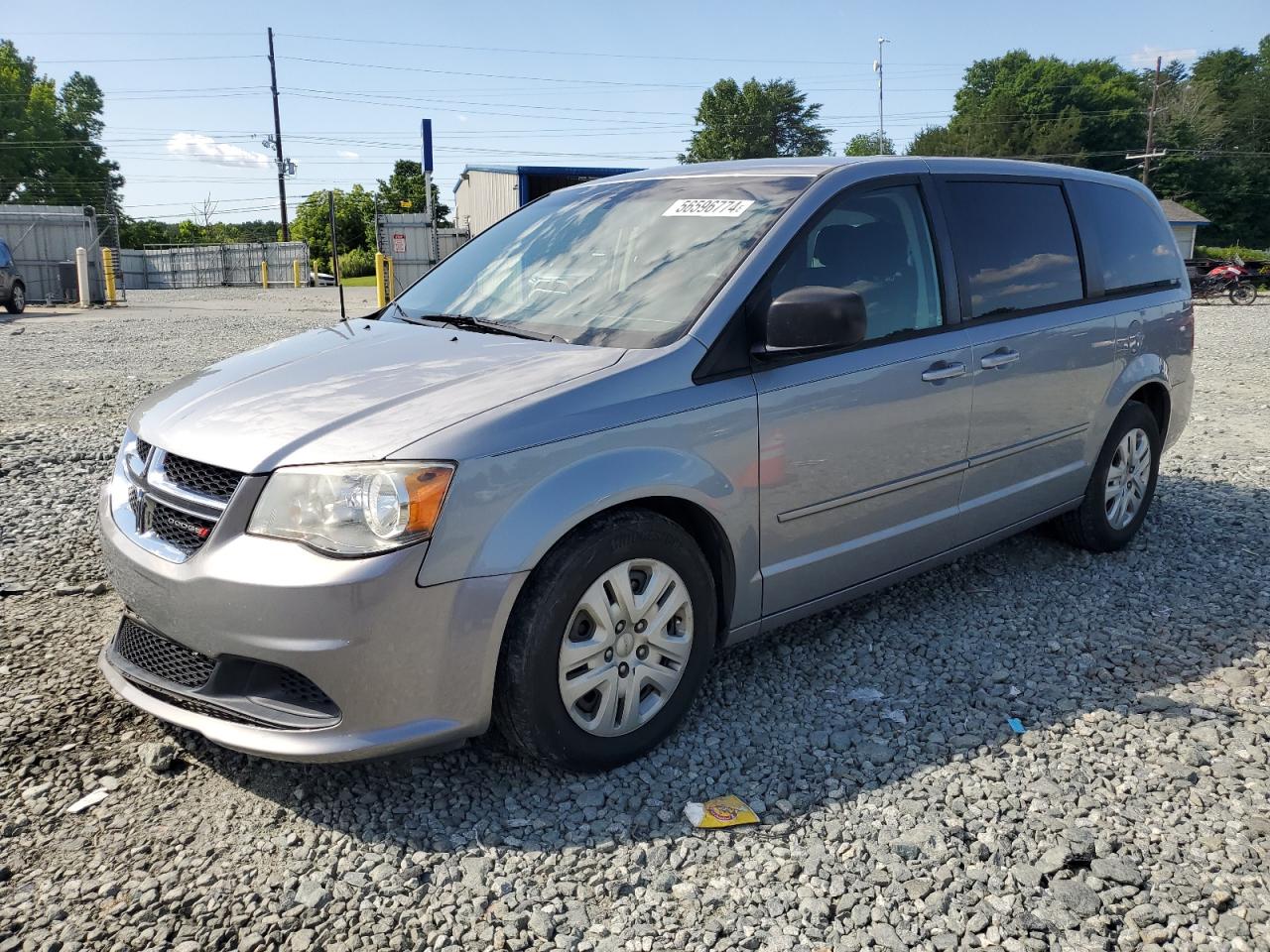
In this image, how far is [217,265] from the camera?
45438 mm

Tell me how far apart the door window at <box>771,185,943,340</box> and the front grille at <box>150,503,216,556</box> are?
77.3 inches

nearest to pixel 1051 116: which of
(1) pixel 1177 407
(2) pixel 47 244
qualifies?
(2) pixel 47 244

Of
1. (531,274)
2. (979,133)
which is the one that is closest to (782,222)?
(531,274)

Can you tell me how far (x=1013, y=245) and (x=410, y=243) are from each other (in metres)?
26.2

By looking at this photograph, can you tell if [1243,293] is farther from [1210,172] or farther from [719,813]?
[1210,172]

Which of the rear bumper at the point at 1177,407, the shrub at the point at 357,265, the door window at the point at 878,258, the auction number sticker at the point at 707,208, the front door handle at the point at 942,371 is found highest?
the shrub at the point at 357,265

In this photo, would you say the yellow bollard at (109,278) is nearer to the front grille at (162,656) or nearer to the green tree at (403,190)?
the front grille at (162,656)

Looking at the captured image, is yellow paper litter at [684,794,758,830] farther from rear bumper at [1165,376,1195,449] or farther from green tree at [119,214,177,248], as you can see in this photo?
green tree at [119,214,177,248]

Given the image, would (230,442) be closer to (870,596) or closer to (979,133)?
(870,596)

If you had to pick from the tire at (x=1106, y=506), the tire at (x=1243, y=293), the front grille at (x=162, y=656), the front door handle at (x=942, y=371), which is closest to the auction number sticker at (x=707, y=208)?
the front door handle at (x=942, y=371)

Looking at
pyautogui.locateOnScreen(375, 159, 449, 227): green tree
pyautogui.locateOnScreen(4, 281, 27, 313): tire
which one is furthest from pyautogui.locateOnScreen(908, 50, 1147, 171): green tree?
pyautogui.locateOnScreen(4, 281, 27, 313): tire

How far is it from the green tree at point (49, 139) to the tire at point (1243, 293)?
63.0m

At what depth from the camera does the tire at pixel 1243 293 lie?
29.9 metres

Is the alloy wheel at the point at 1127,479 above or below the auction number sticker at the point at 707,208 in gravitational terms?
below
